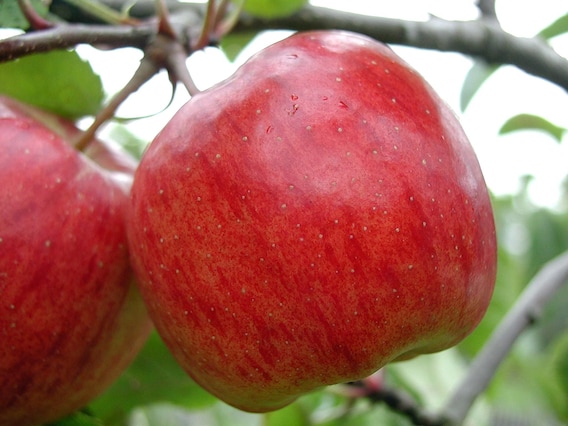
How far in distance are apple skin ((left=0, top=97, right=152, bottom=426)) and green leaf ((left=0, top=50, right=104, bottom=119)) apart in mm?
93

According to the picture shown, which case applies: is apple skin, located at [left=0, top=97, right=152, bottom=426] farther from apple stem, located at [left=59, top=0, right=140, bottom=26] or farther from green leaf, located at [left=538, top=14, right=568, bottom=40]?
green leaf, located at [left=538, top=14, right=568, bottom=40]

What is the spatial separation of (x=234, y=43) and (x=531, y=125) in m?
0.83

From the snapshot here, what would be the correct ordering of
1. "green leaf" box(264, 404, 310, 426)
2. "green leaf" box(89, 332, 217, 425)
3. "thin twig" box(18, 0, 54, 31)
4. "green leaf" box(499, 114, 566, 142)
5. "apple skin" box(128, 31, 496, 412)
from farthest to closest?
"green leaf" box(499, 114, 566, 142)
"green leaf" box(264, 404, 310, 426)
"green leaf" box(89, 332, 217, 425)
"thin twig" box(18, 0, 54, 31)
"apple skin" box(128, 31, 496, 412)

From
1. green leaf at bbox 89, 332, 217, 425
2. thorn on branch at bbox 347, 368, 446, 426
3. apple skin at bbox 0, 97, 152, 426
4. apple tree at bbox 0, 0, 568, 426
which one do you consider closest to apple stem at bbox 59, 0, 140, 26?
apple tree at bbox 0, 0, 568, 426

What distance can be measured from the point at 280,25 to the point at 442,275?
50 cm

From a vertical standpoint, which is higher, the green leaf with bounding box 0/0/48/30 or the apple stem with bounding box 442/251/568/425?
the green leaf with bounding box 0/0/48/30

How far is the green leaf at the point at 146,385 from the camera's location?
980 mm

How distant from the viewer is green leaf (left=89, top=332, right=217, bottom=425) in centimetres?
98

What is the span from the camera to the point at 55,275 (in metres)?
0.63

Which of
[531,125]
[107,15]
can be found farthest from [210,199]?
[531,125]

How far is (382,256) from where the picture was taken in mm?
553

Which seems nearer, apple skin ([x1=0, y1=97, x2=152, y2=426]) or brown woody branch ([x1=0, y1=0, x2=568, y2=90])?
apple skin ([x1=0, y1=97, x2=152, y2=426])

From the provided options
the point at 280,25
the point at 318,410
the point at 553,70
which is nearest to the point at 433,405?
the point at 318,410

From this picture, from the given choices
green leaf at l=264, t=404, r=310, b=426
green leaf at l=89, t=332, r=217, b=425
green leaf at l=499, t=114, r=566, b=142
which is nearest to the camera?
green leaf at l=89, t=332, r=217, b=425
